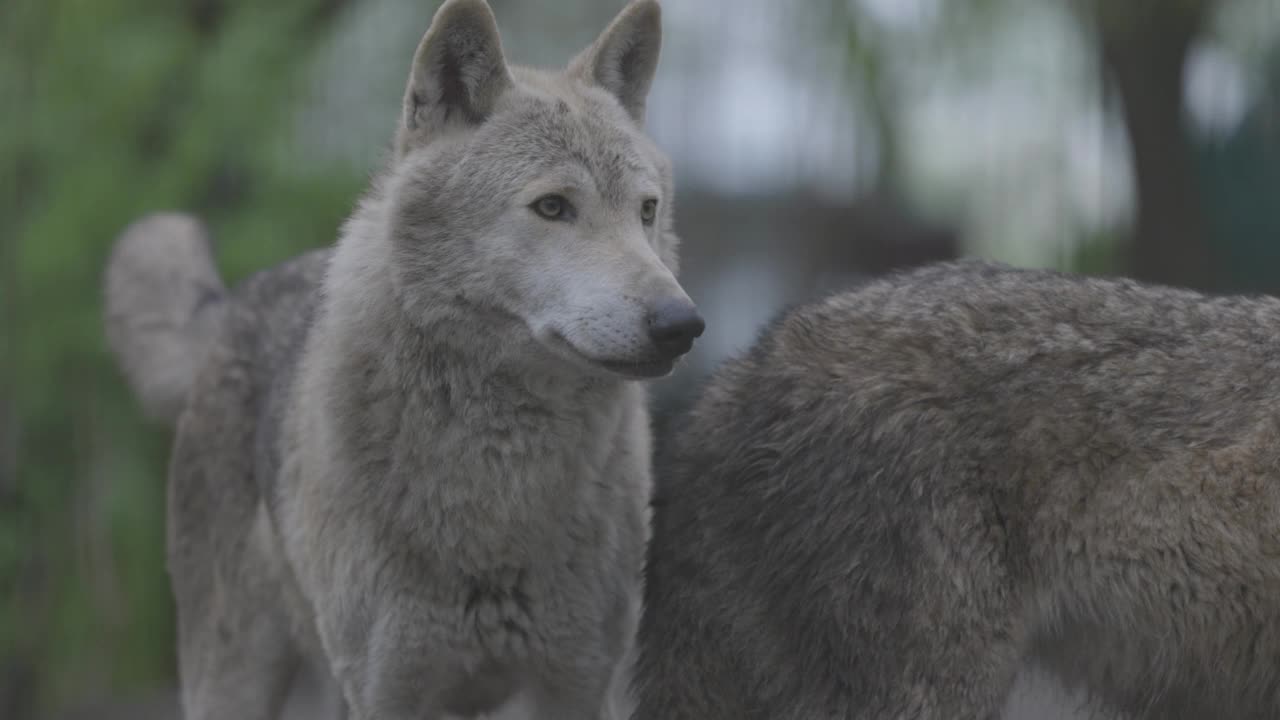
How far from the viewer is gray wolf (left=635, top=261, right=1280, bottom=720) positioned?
3.55m

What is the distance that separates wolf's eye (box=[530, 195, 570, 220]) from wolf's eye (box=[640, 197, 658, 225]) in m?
0.28

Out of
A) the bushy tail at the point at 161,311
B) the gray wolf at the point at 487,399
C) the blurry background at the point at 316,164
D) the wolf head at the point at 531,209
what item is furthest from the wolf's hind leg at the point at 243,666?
the blurry background at the point at 316,164

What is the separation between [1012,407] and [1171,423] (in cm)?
39

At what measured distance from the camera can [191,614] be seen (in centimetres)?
559

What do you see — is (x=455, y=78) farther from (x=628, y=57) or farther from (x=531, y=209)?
(x=628, y=57)

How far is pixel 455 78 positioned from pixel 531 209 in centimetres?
52

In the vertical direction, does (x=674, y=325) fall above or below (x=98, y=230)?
above

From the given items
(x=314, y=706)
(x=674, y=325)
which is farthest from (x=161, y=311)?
(x=674, y=325)

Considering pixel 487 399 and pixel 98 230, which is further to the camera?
pixel 98 230

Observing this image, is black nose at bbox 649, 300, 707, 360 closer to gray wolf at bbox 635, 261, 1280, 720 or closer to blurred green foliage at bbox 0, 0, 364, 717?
gray wolf at bbox 635, 261, 1280, 720

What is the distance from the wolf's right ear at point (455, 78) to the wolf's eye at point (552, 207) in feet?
1.32

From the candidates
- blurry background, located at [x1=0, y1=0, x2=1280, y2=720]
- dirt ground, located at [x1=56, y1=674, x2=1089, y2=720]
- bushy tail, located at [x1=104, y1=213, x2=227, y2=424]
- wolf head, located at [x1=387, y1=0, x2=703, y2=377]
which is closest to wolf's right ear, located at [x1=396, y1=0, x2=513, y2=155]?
wolf head, located at [x1=387, y1=0, x2=703, y2=377]

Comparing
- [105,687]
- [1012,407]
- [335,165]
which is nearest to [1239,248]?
[335,165]

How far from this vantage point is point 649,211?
424 centimetres
